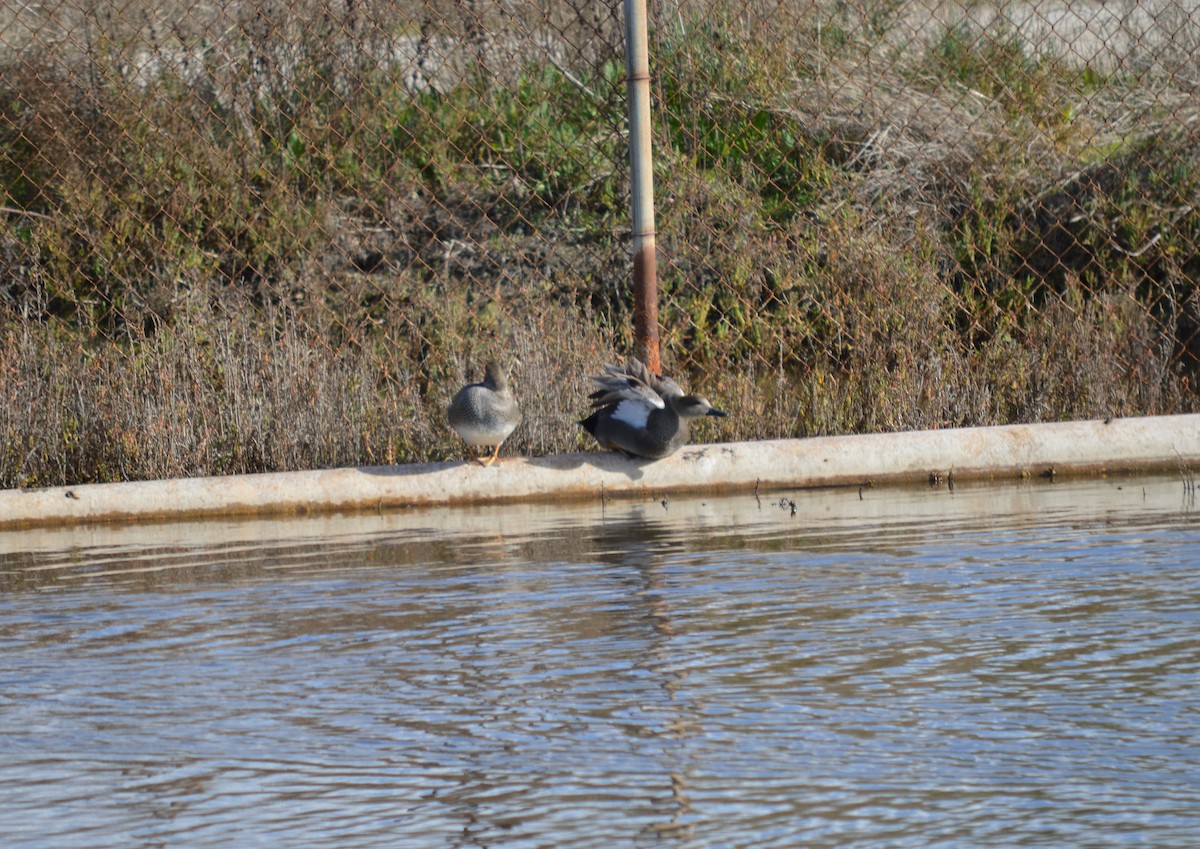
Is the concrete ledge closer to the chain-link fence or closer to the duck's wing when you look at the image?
the duck's wing

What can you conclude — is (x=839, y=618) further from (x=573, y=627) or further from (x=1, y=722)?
(x=1, y=722)

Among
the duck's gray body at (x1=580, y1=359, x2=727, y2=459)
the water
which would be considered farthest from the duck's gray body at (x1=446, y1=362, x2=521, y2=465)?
the water

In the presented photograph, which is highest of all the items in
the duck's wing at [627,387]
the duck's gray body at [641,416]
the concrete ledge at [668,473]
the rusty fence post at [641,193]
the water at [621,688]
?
the rusty fence post at [641,193]

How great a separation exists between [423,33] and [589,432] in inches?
186

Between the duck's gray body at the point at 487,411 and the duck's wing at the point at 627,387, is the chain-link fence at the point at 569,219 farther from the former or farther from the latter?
the duck's gray body at the point at 487,411

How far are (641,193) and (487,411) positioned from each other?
154 centimetres

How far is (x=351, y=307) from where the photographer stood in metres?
10.6

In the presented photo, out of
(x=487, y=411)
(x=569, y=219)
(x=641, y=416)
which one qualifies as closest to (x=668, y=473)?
(x=641, y=416)

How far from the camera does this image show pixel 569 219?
39.5 ft

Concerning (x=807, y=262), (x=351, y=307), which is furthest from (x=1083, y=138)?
(x=351, y=307)

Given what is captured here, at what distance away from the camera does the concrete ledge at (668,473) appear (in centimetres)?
740

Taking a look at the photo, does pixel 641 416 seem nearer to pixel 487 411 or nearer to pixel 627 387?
pixel 627 387

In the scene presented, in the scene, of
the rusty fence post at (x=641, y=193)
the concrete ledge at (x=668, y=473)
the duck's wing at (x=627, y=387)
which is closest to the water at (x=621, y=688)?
the concrete ledge at (x=668, y=473)

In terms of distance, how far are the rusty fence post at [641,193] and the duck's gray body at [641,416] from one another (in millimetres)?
495
